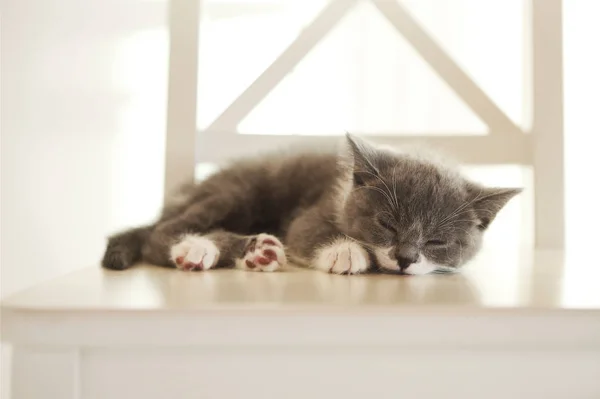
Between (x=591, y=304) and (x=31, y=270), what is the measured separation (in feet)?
4.19

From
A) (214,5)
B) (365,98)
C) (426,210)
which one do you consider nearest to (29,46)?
(214,5)

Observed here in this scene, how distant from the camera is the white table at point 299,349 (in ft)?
1.77

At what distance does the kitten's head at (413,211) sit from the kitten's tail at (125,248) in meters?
0.43

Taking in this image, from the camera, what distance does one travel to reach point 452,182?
1080mm

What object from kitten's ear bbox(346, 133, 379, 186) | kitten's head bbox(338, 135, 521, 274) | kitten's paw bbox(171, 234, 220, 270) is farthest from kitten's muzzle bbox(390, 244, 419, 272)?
kitten's paw bbox(171, 234, 220, 270)

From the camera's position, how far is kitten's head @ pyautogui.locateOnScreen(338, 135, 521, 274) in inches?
39.0

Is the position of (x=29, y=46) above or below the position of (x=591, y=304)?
above

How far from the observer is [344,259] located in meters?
0.92

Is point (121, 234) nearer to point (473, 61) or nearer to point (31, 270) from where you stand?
point (31, 270)

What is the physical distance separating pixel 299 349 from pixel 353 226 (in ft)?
1.72

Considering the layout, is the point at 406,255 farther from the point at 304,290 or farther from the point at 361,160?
the point at 304,290

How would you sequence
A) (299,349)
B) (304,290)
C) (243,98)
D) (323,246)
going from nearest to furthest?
(299,349) < (304,290) < (323,246) < (243,98)

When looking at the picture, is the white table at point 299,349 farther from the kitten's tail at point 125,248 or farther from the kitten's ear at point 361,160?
the kitten's ear at point 361,160

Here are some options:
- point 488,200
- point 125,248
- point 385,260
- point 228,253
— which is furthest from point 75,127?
point 488,200
